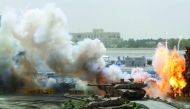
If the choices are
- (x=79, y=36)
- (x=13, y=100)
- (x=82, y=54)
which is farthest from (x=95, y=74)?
(x=79, y=36)

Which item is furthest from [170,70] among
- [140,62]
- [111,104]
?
[140,62]

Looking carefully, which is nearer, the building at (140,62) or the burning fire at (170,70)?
the burning fire at (170,70)

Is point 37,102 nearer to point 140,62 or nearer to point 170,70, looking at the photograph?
point 170,70

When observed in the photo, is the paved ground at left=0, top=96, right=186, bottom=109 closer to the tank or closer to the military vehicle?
the tank

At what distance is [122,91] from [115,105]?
7587mm

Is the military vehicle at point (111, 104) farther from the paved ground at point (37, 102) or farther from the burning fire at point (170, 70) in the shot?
the burning fire at point (170, 70)

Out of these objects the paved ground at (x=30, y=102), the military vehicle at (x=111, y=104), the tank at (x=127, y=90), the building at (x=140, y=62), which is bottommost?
the paved ground at (x=30, y=102)

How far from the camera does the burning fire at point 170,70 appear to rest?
3041 inches

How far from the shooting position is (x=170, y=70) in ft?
259

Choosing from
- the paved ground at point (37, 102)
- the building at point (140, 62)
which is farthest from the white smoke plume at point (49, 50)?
the building at point (140, 62)

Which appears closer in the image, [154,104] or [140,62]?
[154,104]

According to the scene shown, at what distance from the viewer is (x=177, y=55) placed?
8019cm

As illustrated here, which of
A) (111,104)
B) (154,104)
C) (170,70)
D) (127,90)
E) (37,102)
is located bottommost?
(37,102)

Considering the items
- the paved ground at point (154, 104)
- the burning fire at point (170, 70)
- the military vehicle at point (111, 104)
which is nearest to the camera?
the military vehicle at point (111, 104)
